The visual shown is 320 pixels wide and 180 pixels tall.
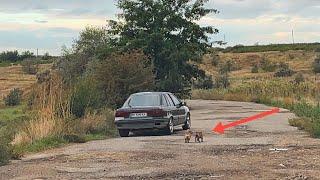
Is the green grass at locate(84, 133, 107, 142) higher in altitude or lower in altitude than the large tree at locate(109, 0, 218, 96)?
lower

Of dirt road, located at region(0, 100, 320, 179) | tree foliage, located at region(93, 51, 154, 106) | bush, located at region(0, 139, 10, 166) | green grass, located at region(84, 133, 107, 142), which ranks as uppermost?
tree foliage, located at region(93, 51, 154, 106)

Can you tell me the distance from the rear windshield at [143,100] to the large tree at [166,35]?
63.5 feet

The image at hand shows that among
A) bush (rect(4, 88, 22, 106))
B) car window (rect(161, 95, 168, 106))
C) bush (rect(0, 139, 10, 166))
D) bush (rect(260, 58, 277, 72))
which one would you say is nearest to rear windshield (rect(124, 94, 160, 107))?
car window (rect(161, 95, 168, 106))

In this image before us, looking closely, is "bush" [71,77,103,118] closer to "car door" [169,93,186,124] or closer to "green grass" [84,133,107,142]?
"green grass" [84,133,107,142]

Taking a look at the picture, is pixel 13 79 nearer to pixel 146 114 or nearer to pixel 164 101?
pixel 164 101

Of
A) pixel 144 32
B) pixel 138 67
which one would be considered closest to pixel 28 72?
pixel 144 32

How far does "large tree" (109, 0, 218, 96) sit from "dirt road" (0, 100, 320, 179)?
22914mm

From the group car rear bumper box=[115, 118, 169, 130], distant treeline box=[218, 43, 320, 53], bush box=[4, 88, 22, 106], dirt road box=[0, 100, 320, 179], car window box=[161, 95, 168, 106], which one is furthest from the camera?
distant treeline box=[218, 43, 320, 53]

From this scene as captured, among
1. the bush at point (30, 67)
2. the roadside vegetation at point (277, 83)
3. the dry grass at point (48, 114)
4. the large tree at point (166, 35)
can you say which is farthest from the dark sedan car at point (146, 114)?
the bush at point (30, 67)

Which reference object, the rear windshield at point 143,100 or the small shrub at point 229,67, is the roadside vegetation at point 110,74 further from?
the small shrub at point 229,67

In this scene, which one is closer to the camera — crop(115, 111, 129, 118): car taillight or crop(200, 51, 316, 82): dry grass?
crop(115, 111, 129, 118): car taillight

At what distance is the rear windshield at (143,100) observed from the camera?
22.6m

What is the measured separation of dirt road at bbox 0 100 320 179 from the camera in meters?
12.2

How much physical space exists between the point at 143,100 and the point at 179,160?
8.56 metres
